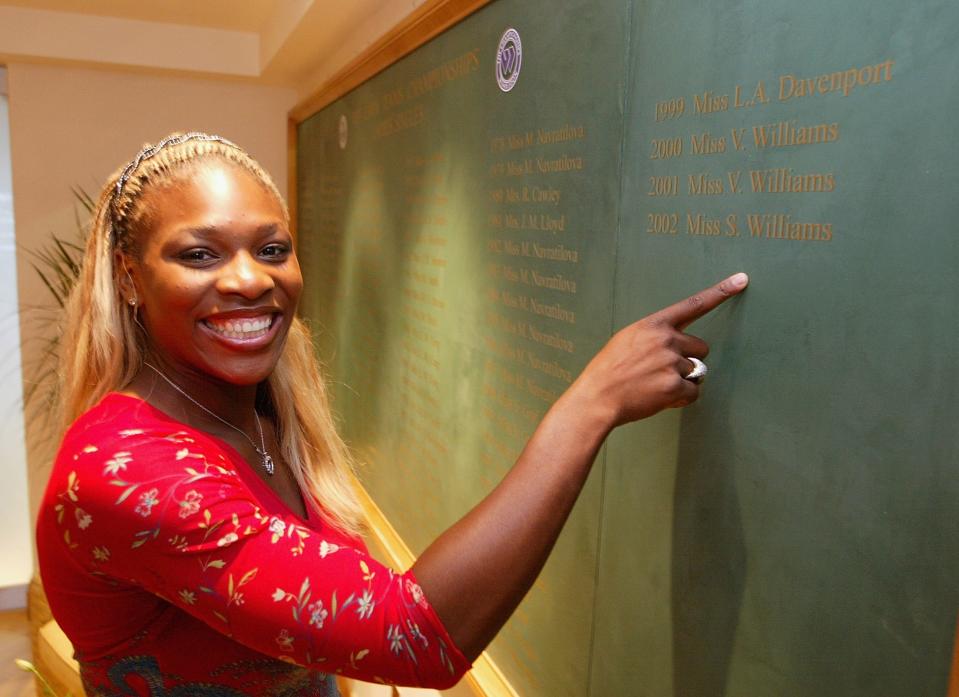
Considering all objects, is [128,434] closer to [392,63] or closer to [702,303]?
[702,303]

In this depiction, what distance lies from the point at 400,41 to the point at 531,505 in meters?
1.80

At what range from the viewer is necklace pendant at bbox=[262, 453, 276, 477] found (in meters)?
1.19

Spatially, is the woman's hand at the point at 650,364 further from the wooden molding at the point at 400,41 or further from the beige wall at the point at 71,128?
Answer: the beige wall at the point at 71,128

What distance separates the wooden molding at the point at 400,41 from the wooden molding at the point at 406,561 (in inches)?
46.9

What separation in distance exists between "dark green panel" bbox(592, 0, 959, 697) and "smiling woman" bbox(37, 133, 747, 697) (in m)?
0.11

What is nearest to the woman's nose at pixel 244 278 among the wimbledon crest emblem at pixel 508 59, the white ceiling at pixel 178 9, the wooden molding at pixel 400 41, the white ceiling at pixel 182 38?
the wimbledon crest emblem at pixel 508 59

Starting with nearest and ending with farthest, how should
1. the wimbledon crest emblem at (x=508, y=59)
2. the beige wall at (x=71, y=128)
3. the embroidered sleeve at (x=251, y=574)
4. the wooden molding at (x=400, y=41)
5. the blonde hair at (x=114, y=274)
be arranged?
the embroidered sleeve at (x=251, y=574) < the blonde hair at (x=114, y=274) < the wimbledon crest emblem at (x=508, y=59) < the wooden molding at (x=400, y=41) < the beige wall at (x=71, y=128)

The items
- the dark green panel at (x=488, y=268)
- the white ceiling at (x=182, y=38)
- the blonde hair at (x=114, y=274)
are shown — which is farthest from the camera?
the white ceiling at (x=182, y=38)

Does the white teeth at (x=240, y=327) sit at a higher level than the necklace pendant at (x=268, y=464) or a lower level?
higher

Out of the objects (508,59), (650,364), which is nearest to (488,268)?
(508,59)

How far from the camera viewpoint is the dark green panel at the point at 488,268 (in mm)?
1363

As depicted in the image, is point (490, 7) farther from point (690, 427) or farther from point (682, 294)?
point (690, 427)

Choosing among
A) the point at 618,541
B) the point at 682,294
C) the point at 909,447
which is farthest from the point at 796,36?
the point at 618,541

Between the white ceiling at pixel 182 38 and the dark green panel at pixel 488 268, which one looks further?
the white ceiling at pixel 182 38
